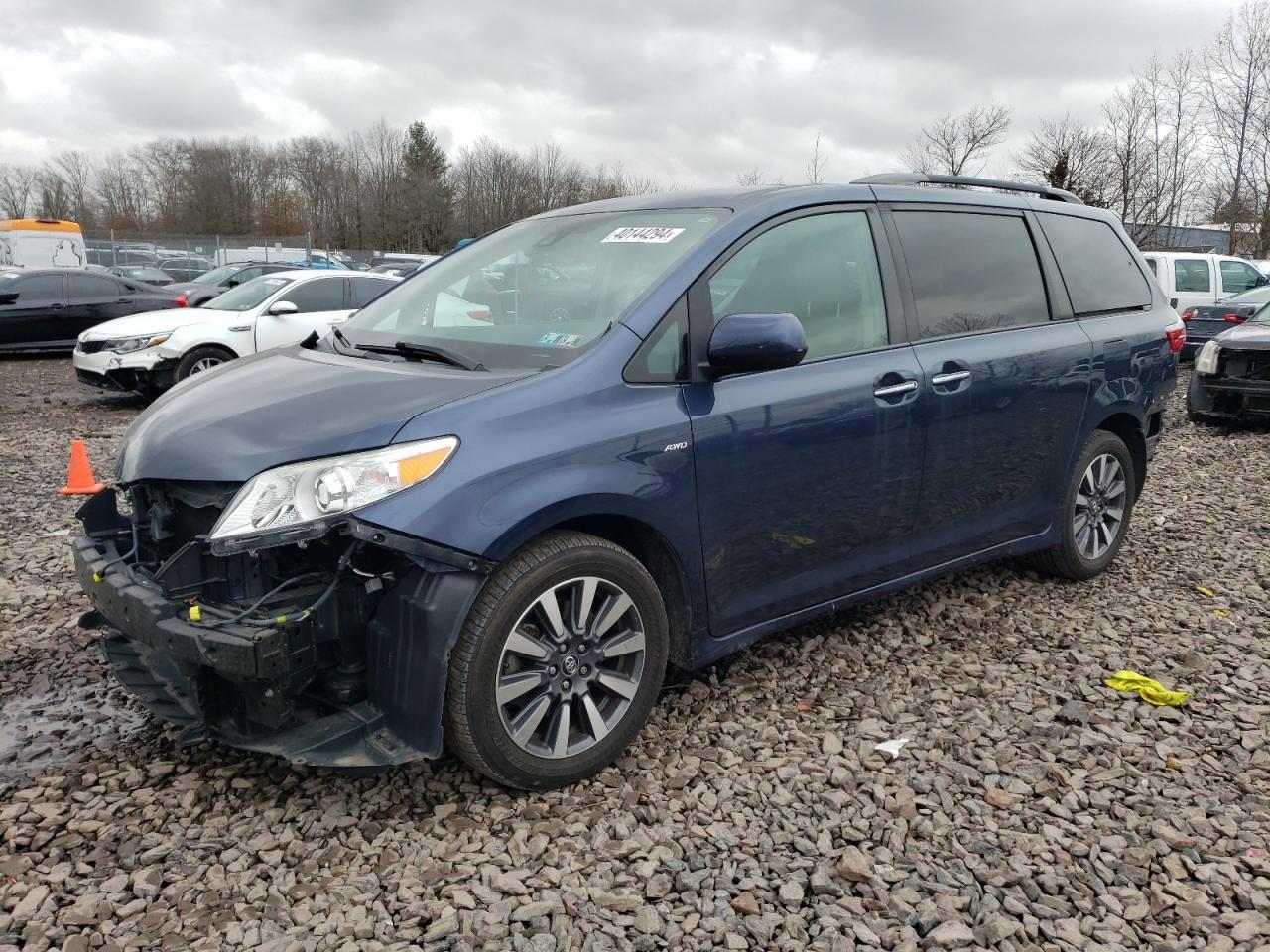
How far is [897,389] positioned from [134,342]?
9.44m

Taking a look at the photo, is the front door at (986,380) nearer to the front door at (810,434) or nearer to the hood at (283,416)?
the front door at (810,434)

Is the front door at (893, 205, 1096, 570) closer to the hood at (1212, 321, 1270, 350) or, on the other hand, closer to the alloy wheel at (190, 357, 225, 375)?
the hood at (1212, 321, 1270, 350)

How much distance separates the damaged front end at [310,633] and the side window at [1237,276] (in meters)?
17.3

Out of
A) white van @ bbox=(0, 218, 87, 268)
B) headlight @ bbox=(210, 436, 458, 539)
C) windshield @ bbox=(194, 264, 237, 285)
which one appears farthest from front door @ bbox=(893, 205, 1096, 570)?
white van @ bbox=(0, 218, 87, 268)

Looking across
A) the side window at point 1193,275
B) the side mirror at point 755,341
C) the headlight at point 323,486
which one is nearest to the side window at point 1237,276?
the side window at point 1193,275

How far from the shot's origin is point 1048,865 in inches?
106

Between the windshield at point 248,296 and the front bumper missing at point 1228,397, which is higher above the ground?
the windshield at point 248,296

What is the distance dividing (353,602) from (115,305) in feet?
48.8

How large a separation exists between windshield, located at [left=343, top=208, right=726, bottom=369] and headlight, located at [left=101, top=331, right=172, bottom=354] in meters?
7.54

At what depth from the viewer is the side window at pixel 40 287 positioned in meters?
14.9

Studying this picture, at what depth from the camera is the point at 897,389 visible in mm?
3666

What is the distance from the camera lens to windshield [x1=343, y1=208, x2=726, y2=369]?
10.6 ft

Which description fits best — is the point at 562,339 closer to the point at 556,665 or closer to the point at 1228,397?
the point at 556,665

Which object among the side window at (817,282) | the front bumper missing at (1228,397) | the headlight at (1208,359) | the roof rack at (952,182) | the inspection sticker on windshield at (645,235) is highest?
the roof rack at (952,182)
